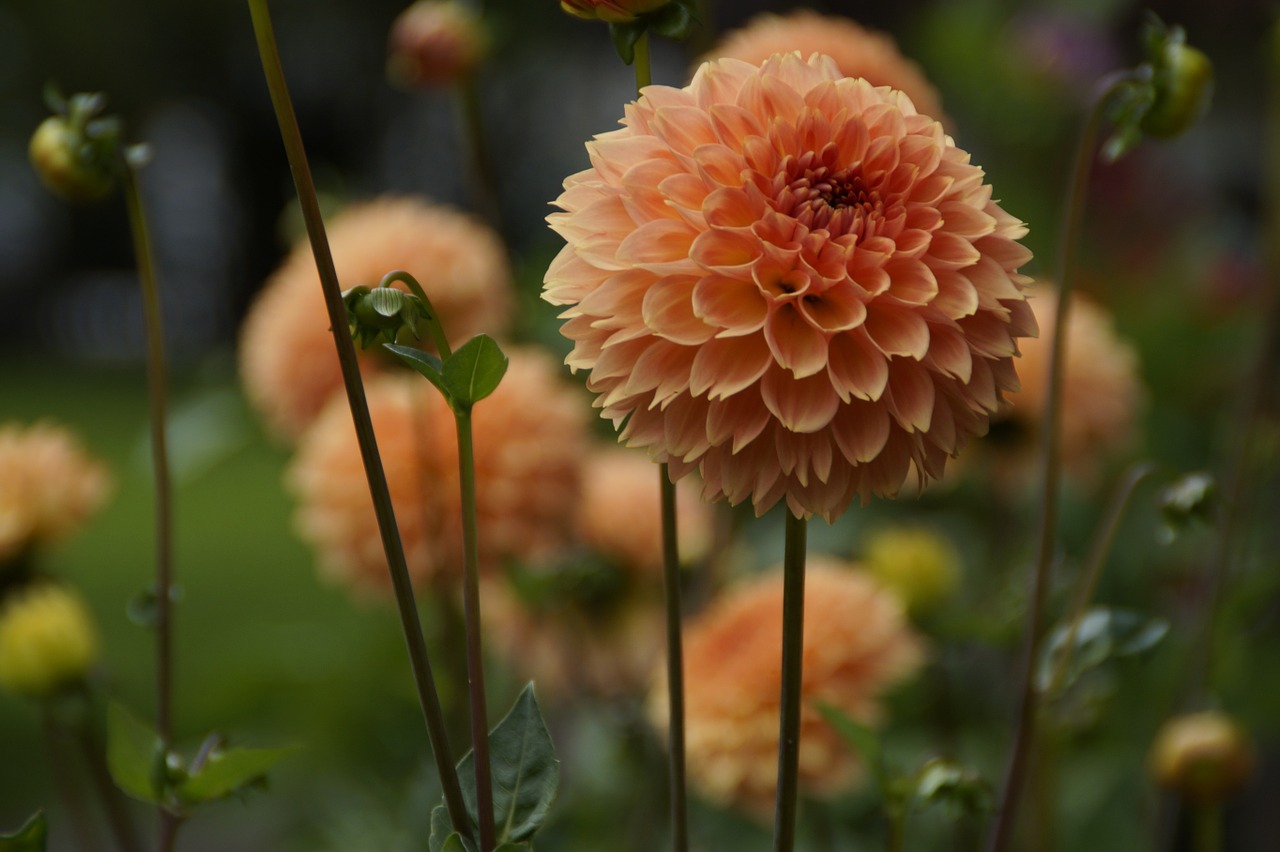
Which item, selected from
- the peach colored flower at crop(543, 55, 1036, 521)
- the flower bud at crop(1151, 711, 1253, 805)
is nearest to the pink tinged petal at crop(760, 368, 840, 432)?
the peach colored flower at crop(543, 55, 1036, 521)

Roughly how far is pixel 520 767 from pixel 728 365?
0.45 ft

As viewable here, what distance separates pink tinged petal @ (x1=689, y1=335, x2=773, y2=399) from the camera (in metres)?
0.30

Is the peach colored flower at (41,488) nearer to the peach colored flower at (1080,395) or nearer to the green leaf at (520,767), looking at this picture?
the green leaf at (520,767)

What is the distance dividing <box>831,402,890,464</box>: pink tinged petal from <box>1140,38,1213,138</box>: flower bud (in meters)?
0.20

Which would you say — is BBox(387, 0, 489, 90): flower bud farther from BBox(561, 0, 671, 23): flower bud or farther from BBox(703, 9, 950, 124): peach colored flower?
BBox(561, 0, 671, 23): flower bud

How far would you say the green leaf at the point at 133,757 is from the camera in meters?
0.36

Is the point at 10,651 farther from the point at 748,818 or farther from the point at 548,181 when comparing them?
the point at 548,181

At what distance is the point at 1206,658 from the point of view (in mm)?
634

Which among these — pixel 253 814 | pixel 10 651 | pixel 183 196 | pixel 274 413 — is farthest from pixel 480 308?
pixel 183 196

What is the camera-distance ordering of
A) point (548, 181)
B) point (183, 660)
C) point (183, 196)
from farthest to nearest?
1. point (183, 196)
2. point (548, 181)
3. point (183, 660)

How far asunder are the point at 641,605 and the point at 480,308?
288 mm

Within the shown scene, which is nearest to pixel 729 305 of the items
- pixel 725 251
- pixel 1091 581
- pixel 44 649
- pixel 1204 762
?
pixel 725 251

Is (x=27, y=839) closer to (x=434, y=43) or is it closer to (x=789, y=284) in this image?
(x=789, y=284)

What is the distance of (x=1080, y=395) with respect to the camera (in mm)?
810
